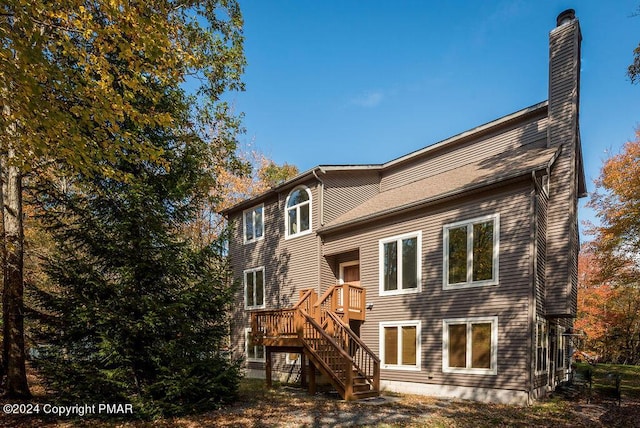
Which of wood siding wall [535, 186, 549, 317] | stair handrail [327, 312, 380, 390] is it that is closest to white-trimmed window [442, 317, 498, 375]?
wood siding wall [535, 186, 549, 317]

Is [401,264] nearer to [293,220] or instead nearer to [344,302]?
[344,302]

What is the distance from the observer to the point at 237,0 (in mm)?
12016

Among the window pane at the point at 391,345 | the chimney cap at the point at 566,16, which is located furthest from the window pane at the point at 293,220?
the chimney cap at the point at 566,16

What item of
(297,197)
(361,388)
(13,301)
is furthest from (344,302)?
(13,301)

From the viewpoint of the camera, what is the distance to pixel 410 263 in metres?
11.9

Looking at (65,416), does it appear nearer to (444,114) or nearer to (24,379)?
(24,379)

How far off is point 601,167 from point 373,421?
20.0m

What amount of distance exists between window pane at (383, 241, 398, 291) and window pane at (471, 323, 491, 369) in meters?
2.86

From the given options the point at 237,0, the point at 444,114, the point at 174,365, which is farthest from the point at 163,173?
the point at 444,114

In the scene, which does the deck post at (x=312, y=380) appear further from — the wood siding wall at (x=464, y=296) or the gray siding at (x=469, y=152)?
the gray siding at (x=469, y=152)

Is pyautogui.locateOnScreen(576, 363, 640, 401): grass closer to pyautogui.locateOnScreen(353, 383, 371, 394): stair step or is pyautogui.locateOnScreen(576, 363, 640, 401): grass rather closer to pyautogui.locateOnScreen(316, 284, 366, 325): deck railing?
pyautogui.locateOnScreen(353, 383, 371, 394): stair step

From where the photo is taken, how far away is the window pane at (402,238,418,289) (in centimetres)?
1173

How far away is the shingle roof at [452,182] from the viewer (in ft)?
33.4

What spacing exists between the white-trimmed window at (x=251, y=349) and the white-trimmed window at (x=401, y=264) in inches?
279
